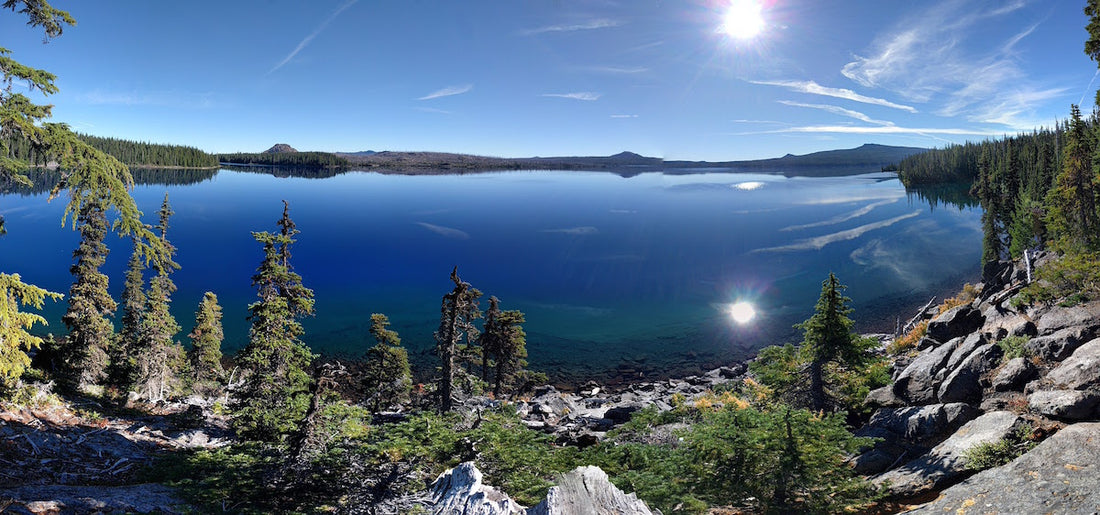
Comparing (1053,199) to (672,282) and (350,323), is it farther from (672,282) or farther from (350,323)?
(350,323)

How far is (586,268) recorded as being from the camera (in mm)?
88125

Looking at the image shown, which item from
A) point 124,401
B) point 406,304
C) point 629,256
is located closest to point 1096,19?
point 124,401

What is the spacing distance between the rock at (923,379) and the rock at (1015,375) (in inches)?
115

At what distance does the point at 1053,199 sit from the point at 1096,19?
34.0 meters

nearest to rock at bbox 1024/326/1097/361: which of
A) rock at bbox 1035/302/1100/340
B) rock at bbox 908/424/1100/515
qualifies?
rock at bbox 1035/302/1100/340

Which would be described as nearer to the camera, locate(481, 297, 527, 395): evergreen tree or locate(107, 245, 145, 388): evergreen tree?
locate(107, 245, 145, 388): evergreen tree

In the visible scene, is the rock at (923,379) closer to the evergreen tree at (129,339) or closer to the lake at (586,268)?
the lake at (586,268)

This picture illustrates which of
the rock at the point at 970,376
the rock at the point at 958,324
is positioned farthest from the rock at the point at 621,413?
the rock at the point at 958,324

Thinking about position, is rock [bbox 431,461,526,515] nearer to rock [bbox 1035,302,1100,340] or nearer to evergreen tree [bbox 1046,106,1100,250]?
rock [bbox 1035,302,1100,340]

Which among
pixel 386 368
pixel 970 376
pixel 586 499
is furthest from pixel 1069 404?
pixel 386 368

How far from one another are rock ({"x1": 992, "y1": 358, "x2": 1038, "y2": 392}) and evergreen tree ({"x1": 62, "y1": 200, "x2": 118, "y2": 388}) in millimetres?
42540

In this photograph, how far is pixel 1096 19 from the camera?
19.5 metres

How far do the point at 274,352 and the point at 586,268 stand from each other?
7163 cm

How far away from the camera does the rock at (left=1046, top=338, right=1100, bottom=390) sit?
14237 millimetres
